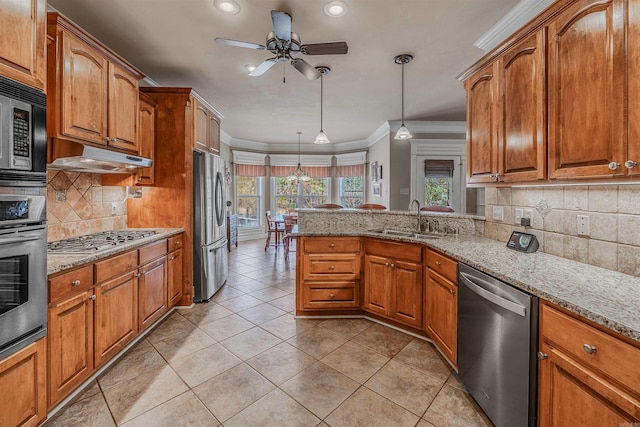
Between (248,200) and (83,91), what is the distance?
5.69 metres

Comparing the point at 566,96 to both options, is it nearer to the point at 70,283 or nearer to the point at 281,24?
the point at 281,24

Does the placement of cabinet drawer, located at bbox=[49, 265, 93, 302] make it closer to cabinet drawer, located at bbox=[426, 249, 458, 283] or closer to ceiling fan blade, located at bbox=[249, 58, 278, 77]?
ceiling fan blade, located at bbox=[249, 58, 278, 77]

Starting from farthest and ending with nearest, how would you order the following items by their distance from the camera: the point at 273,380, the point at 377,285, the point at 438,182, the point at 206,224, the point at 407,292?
the point at 438,182 < the point at 206,224 < the point at 377,285 < the point at 407,292 < the point at 273,380

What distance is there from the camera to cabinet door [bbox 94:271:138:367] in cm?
201

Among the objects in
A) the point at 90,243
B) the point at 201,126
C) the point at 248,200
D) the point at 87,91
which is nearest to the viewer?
the point at 87,91

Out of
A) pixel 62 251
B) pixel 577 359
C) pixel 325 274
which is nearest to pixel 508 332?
pixel 577 359

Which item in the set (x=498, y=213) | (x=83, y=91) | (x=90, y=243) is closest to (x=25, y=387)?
(x=90, y=243)

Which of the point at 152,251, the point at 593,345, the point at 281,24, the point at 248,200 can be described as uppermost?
the point at 281,24

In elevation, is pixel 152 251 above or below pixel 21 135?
below

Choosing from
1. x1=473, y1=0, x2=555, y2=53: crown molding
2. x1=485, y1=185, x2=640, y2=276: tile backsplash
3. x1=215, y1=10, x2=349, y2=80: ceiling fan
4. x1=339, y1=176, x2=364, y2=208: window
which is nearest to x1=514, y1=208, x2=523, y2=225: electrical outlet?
x1=485, y1=185, x2=640, y2=276: tile backsplash

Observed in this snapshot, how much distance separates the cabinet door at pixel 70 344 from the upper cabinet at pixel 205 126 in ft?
6.73

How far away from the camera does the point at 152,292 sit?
2693 millimetres

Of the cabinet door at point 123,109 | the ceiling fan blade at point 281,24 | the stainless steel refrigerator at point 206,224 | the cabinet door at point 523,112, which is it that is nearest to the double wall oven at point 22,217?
the cabinet door at point 123,109

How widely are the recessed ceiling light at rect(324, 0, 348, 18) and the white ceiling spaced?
0.15ft
